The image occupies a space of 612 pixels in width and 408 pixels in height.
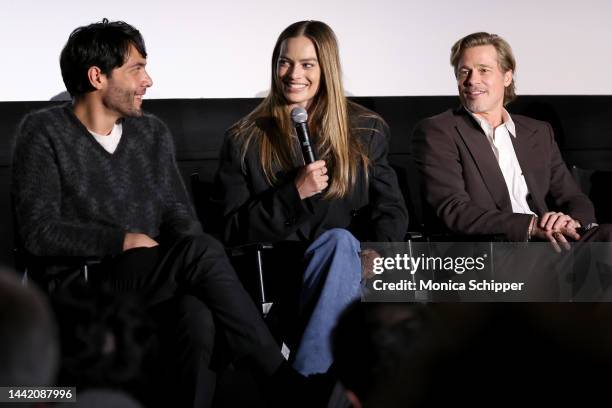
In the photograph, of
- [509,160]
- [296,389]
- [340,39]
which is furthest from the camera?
[340,39]

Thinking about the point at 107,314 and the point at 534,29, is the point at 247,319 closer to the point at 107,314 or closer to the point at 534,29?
the point at 107,314

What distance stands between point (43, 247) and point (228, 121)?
1.02 metres

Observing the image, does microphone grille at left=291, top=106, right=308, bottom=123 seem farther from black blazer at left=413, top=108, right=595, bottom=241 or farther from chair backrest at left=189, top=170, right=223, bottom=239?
black blazer at left=413, top=108, right=595, bottom=241

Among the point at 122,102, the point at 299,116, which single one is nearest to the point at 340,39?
the point at 299,116

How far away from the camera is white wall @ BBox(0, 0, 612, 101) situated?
3.22 m

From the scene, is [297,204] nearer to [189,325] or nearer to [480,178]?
[189,325]

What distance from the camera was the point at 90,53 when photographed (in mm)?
2764

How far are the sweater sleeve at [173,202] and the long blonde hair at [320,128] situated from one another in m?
0.22

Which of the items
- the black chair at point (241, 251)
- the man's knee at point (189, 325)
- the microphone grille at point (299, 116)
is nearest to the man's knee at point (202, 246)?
the man's knee at point (189, 325)

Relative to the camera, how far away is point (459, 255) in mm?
2957

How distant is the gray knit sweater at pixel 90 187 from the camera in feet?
8.33

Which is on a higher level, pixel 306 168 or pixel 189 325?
pixel 306 168

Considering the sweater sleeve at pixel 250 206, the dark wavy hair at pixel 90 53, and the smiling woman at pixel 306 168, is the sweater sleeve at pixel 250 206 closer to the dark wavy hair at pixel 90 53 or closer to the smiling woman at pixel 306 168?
the smiling woman at pixel 306 168

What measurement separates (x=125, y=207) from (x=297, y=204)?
1.68ft
